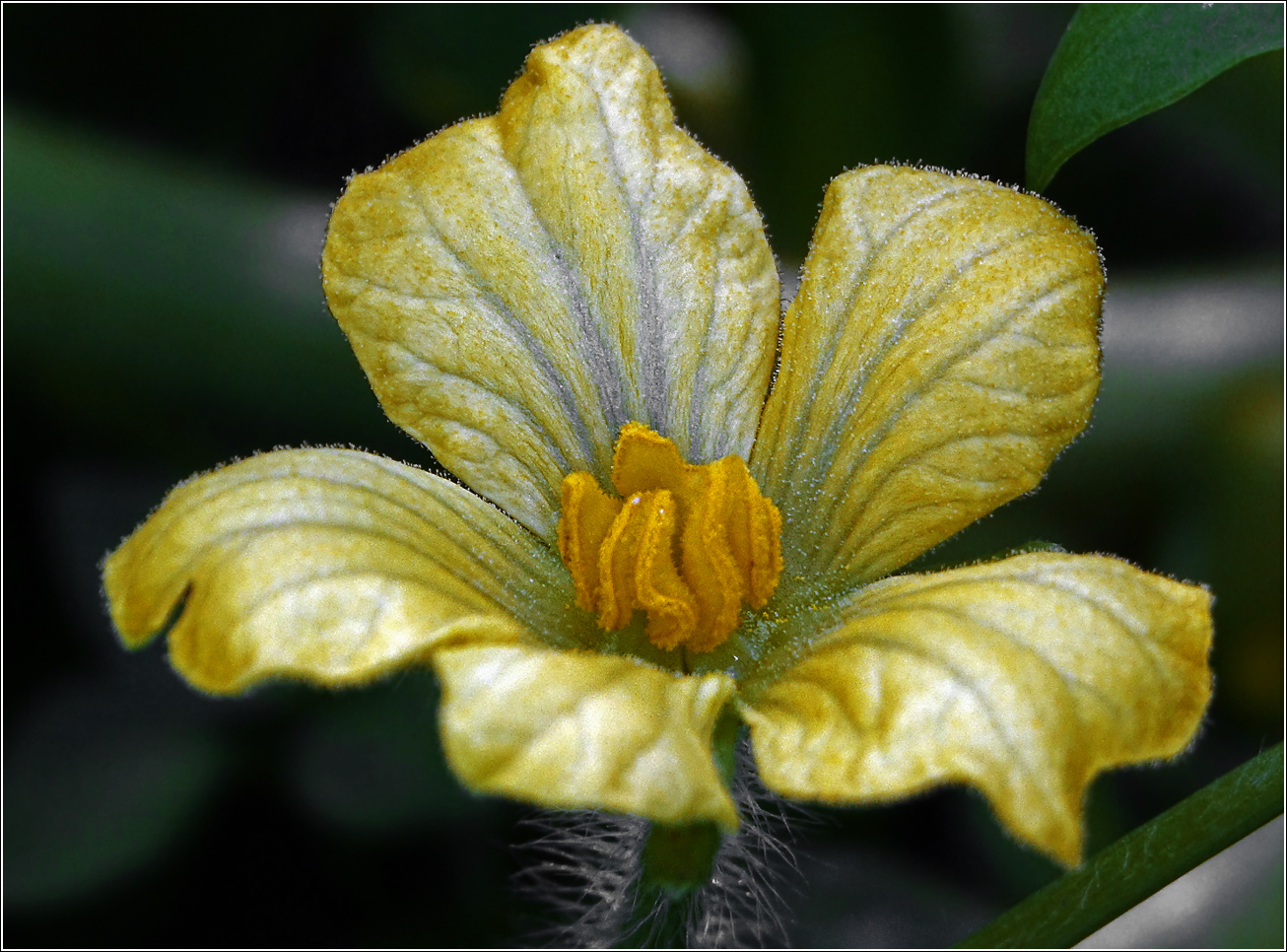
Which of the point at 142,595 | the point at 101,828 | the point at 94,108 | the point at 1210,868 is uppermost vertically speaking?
the point at 94,108

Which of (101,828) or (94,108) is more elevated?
(94,108)

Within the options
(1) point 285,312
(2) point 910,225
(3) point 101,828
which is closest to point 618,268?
(2) point 910,225

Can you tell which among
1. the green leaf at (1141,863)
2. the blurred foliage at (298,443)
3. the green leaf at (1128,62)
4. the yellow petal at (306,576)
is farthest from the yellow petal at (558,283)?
the green leaf at (1141,863)

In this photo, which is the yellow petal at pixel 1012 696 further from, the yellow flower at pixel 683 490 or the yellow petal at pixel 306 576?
the yellow petal at pixel 306 576

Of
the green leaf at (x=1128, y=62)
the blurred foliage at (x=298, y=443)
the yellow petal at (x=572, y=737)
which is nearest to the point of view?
the yellow petal at (x=572, y=737)

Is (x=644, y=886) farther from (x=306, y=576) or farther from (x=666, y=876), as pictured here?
(x=306, y=576)

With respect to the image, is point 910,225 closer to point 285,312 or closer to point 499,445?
point 499,445

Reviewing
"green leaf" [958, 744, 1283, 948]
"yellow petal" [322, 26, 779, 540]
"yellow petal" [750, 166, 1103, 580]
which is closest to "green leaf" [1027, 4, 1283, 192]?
"yellow petal" [750, 166, 1103, 580]
